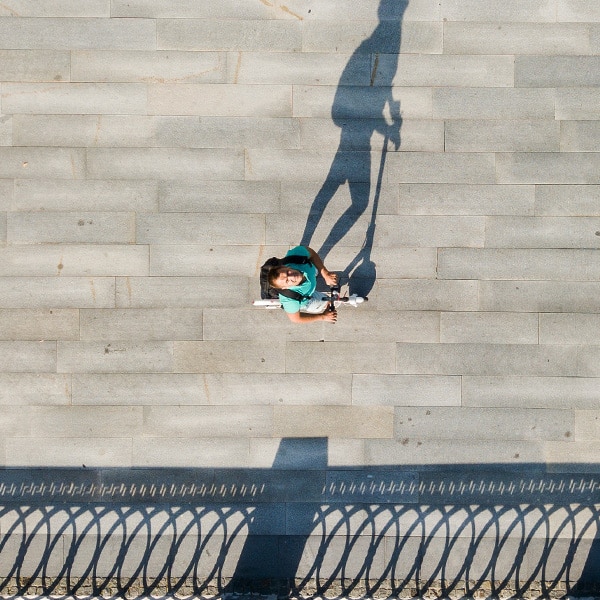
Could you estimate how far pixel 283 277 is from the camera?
5.09 m

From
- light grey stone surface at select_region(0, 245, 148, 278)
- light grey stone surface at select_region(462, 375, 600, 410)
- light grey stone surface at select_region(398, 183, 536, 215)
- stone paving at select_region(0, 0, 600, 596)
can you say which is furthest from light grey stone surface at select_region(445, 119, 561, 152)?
light grey stone surface at select_region(0, 245, 148, 278)

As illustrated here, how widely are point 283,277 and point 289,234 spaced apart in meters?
2.00

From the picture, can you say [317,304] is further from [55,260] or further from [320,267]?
[55,260]

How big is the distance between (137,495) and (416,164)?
6.11 m

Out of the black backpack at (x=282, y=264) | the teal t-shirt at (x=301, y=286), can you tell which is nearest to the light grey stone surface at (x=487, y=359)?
the teal t-shirt at (x=301, y=286)

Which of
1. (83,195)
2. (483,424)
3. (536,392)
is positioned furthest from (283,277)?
(536,392)

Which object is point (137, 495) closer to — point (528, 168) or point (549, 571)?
point (549, 571)

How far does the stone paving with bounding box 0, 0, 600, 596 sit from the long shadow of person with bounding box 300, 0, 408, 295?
29 mm

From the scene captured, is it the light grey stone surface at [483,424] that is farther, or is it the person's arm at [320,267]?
the light grey stone surface at [483,424]

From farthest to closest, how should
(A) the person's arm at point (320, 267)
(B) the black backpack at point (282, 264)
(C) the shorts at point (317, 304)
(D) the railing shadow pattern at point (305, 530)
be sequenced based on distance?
(D) the railing shadow pattern at point (305, 530)
(C) the shorts at point (317, 304)
(A) the person's arm at point (320, 267)
(B) the black backpack at point (282, 264)

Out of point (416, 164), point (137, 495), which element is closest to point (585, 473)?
point (416, 164)

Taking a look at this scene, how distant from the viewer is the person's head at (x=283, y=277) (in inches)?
200

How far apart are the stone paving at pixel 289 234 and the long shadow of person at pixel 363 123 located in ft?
0.09

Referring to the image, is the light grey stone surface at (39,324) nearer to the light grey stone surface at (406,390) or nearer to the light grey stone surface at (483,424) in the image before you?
the light grey stone surface at (406,390)
